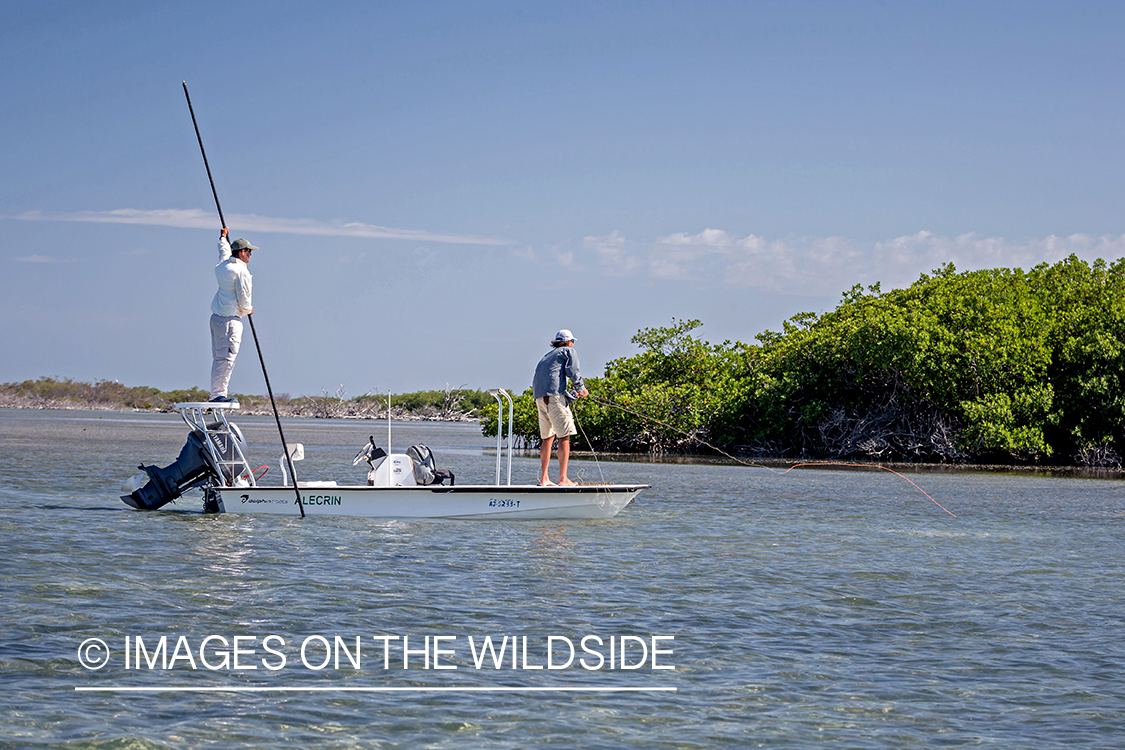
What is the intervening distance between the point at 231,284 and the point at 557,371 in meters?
4.23

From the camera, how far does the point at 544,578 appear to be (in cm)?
930

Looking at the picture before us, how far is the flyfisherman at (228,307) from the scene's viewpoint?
40.0 ft

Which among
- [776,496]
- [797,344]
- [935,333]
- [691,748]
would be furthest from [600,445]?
[691,748]

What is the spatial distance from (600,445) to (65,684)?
3819cm

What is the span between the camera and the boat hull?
13.0 m

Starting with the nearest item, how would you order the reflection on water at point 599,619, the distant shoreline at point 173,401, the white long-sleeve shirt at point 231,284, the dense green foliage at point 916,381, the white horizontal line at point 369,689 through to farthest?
the reflection on water at point 599,619, the white horizontal line at point 369,689, the white long-sleeve shirt at point 231,284, the dense green foliage at point 916,381, the distant shoreline at point 173,401

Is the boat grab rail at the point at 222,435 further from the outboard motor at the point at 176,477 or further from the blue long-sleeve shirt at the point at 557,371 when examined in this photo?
the blue long-sleeve shirt at the point at 557,371

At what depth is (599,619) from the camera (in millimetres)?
7680

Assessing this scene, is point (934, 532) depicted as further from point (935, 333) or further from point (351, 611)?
point (935, 333)

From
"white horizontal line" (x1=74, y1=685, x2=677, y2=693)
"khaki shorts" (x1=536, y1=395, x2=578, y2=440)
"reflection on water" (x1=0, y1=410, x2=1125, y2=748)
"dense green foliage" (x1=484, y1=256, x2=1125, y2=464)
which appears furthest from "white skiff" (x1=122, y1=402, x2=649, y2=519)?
"dense green foliage" (x1=484, y1=256, x2=1125, y2=464)

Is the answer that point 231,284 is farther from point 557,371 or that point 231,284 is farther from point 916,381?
point 916,381

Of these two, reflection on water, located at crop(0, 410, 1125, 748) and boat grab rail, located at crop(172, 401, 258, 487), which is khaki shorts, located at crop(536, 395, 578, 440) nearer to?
reflection on water, located at crop(0, 410, 1125, 748)

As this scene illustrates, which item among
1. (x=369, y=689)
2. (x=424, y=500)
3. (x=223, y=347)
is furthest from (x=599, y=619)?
(x=223, y=347)

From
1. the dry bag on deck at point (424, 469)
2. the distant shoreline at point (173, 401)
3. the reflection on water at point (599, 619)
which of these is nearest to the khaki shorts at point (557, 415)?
the reflection on water at point (599, 619)
